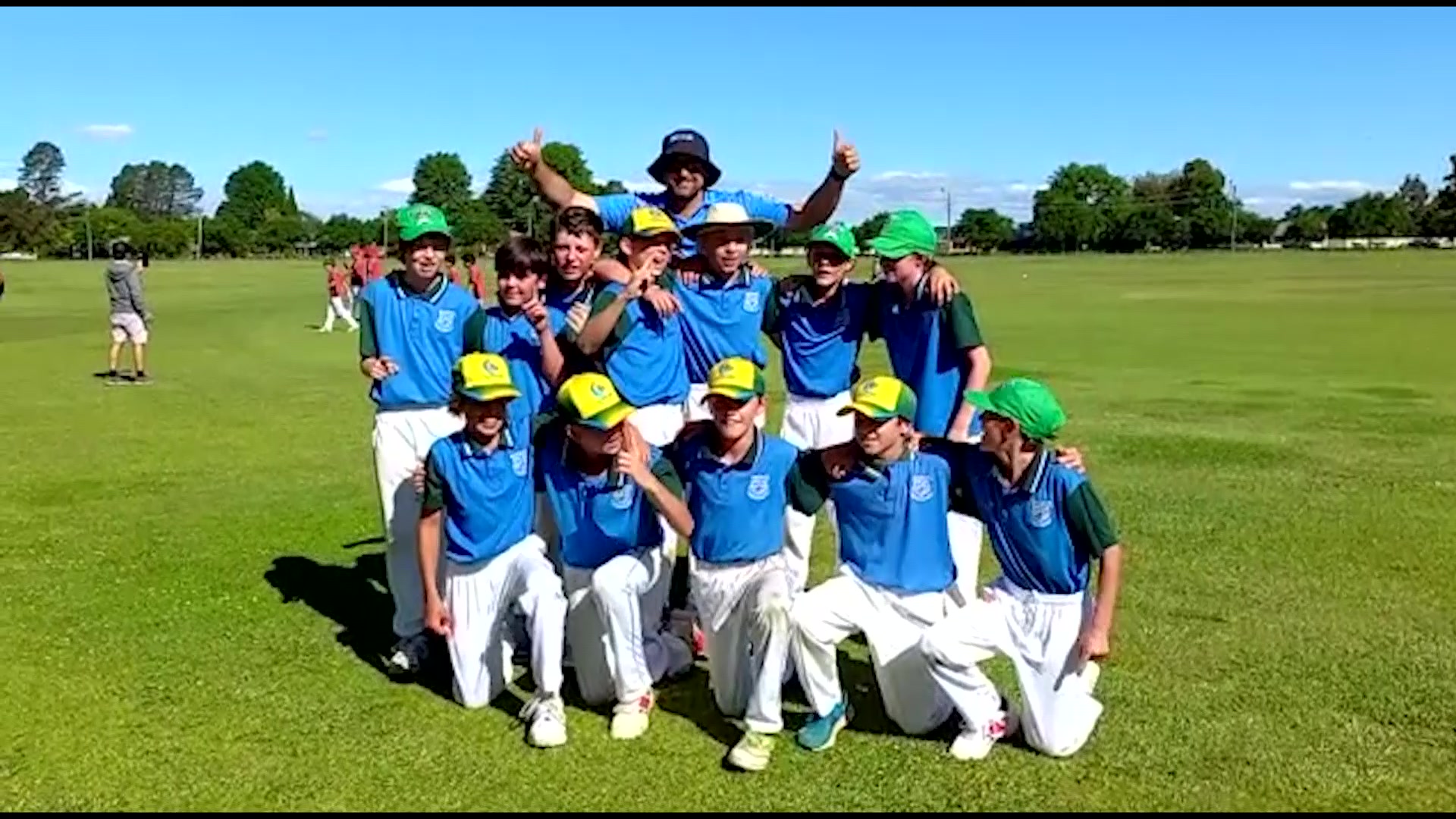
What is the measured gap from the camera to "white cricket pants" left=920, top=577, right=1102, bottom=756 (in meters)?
5.33

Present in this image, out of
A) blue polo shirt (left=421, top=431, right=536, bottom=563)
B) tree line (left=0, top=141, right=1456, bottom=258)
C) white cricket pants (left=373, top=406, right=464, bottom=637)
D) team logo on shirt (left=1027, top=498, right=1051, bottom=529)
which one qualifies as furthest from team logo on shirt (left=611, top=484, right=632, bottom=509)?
tree line (left=0, top=141, right=1456, bottom=258)

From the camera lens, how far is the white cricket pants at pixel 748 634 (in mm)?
5418

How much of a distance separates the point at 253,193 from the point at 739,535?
192569 millimetres

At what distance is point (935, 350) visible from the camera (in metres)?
6.23

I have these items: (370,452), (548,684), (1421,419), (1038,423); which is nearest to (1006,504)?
(1038,423)

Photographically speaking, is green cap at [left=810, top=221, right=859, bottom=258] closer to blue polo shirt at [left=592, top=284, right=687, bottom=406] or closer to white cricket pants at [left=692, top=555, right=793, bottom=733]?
blue polo shirt at [left=592, top=284, right=687, bottom=406]

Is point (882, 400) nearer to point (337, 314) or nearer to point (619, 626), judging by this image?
point (619, 626)

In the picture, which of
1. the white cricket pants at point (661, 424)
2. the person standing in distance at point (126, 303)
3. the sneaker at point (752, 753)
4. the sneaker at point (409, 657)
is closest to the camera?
the sneaker at point (752, 753)

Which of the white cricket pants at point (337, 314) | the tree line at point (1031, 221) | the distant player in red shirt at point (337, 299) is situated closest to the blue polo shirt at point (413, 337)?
the white cricket pants at point (337, 314)

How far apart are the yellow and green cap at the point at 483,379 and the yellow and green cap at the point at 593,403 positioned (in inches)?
9.9

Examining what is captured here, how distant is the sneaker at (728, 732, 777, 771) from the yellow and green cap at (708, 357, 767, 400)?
131 cm

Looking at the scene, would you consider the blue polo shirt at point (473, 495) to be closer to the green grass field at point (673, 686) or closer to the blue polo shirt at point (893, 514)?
the green grass field at point (673, 686)

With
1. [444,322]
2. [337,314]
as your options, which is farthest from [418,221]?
[337,314]

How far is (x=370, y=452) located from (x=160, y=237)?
373 ft
